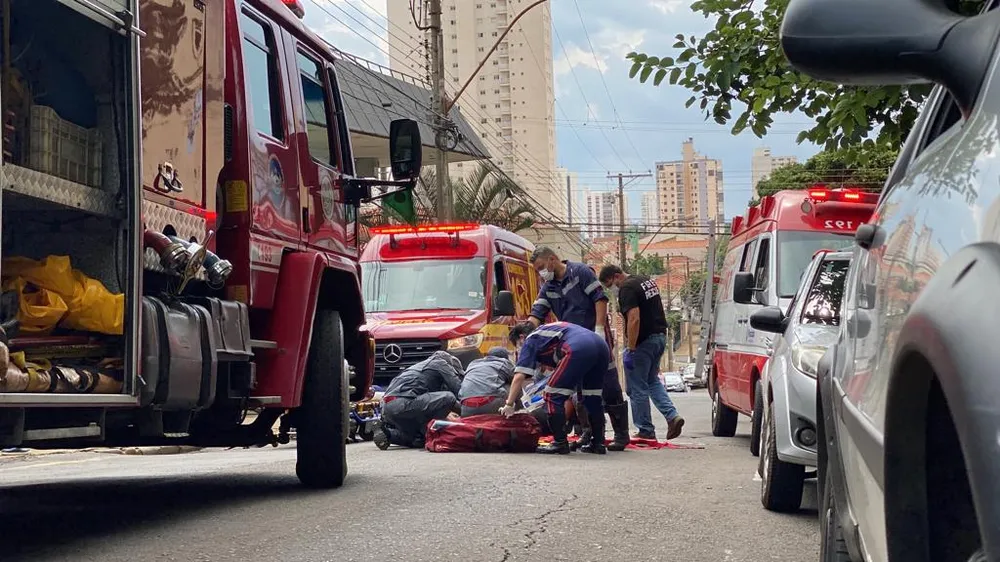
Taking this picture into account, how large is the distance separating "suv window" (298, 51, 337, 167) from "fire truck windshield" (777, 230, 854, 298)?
185 inches

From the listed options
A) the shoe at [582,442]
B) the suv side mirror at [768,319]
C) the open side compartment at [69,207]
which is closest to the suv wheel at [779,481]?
the suv side mirror at [768,319]

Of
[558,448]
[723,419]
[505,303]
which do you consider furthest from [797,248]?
[505,303]

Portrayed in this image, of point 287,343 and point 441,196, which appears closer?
point 287,343

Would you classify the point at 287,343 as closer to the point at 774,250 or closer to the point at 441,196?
the point at 774,250

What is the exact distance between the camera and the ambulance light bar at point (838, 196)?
11.9 m

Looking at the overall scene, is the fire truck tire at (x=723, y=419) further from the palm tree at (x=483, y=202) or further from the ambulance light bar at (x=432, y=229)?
the palm tree at (x=483, y=202)

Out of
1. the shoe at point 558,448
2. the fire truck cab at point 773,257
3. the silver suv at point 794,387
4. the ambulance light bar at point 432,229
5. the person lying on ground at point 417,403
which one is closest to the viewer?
the silver suv at point 794,387

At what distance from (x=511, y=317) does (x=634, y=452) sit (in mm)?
4826

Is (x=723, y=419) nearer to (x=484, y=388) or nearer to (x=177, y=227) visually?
(x=484, y=388)

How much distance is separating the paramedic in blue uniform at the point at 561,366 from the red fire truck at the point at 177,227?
258 cm

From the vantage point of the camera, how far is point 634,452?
1145 cm

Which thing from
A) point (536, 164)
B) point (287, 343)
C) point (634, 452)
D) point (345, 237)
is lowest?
point (634, 452)

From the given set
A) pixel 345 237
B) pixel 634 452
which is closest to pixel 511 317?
pixel 634 452

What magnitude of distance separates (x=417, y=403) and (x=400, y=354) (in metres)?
3.04
